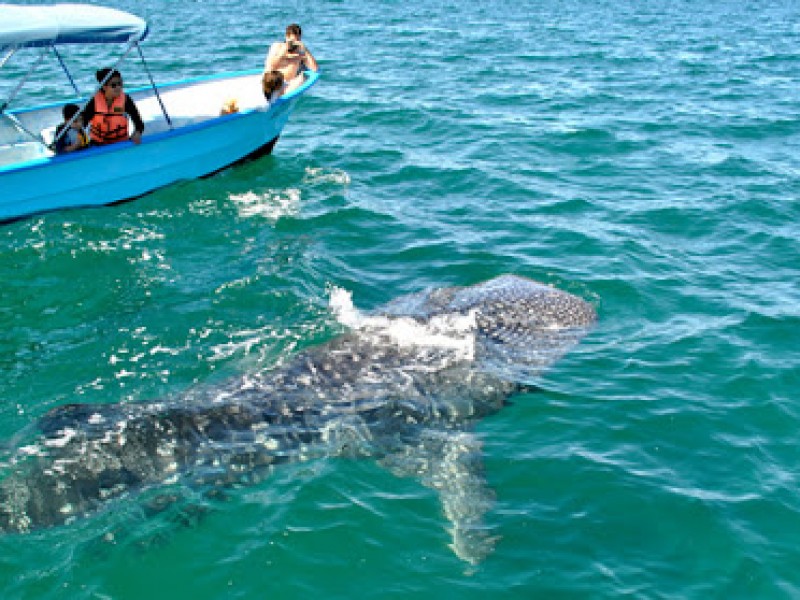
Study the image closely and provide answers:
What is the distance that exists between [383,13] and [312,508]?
3048 centimetres

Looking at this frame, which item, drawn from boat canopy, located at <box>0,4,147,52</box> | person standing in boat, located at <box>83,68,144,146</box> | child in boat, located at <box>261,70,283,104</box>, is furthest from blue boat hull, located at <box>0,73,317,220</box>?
boat canopy, located at <box>0,4,147,52</box>

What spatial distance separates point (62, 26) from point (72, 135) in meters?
1.85

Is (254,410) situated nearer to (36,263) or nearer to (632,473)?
(632,473)

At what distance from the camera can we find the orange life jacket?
13.6 m

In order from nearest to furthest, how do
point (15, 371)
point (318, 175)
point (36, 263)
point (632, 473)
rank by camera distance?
point (632, 473) < point (15, 371) < point (36, 263) < point (318, 175)

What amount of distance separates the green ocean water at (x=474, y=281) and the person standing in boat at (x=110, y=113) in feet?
4.14

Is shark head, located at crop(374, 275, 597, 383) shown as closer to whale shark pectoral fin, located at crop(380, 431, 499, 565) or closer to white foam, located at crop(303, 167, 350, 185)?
whale shark pectoral fin, located at crop(380, 431, 499, 565)

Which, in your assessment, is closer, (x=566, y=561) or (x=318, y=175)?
(x=566, y=561)

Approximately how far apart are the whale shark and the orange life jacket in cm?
604

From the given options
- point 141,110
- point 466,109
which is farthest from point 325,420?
point 466,109

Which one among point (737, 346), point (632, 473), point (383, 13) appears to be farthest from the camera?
point (383, 13)

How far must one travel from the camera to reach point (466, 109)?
20641 millimetres

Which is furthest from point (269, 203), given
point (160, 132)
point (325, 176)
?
point (160, 132)

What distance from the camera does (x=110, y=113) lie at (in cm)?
1368
